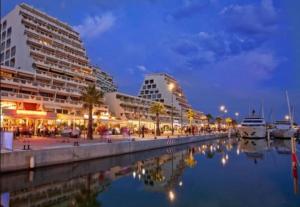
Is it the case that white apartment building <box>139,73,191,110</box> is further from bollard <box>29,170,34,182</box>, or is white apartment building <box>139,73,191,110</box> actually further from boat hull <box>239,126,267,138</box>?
bollard <box>29,170,34,182</box>

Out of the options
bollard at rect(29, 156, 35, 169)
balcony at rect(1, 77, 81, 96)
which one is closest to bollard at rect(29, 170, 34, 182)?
bollard at rect(29, 156, 35, 169)

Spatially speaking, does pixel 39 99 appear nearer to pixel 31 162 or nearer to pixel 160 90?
pixel 31 162

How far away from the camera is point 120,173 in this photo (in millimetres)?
24750

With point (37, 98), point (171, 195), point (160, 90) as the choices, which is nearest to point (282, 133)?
point (37, 98)

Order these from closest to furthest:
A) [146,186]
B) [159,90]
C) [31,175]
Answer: [146,186], [31,175], [159,90]

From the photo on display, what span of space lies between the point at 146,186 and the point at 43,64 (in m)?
52.2

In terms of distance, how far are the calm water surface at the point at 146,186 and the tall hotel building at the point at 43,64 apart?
97.6ft

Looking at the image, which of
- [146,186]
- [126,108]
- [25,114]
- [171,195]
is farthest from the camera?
[126,108]

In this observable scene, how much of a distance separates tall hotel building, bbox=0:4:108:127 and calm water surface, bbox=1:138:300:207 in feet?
97.6

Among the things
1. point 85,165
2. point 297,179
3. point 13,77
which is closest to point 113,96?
point 13,77

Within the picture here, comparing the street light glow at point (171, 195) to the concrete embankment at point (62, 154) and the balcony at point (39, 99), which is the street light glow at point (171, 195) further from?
the balcony at point (39, 99)

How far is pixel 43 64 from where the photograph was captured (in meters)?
65.2

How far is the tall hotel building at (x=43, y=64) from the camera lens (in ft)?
179

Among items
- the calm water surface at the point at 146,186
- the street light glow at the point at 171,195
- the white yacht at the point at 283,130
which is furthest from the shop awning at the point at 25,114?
the white yacht at the point at 283,130
